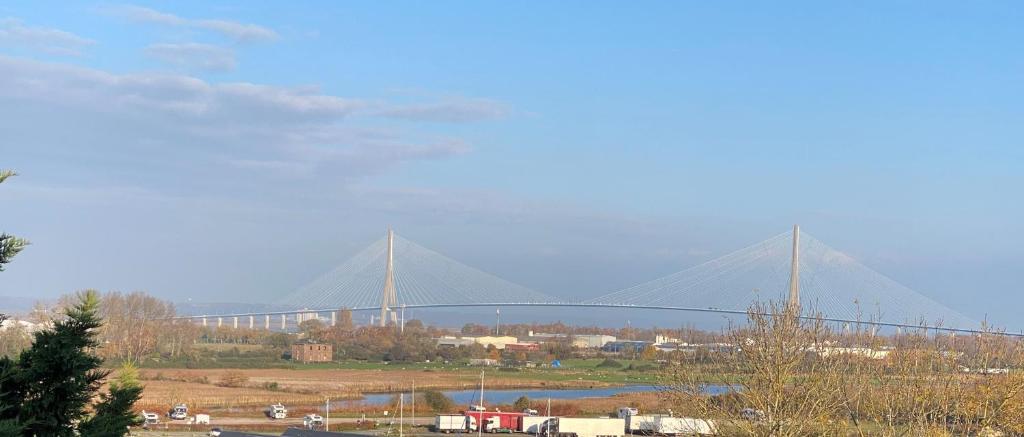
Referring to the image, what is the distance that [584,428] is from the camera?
24438 millimetres

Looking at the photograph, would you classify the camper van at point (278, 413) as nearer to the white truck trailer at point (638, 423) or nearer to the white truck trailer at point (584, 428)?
the white truck trailer at point (584, 428)

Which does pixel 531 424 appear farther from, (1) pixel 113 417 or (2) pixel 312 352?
(2) pixel 312 352

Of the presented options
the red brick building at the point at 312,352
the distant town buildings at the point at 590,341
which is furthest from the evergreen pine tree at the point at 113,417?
the distant town buildings at the point at 590,341

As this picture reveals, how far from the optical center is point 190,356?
155 feet

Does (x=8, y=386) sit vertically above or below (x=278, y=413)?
above

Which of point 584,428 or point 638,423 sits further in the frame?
point 638,423

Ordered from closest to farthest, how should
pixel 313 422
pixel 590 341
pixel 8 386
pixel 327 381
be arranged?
pixel 8 386 → pixel 313 422 → pixel 327 381 → pixel 590 341

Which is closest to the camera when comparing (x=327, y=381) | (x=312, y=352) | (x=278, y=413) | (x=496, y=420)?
(x=496, y=420)

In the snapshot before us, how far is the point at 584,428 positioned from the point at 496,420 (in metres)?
2.42

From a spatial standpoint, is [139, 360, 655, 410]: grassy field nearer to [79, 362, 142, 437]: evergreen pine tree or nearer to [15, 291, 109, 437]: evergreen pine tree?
[79, 362, 142, 437]: evergreen pine tree

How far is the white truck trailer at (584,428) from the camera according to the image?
24.3m

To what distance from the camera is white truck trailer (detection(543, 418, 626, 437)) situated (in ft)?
79.7

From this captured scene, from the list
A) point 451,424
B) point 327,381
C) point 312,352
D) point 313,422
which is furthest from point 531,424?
point 312,352

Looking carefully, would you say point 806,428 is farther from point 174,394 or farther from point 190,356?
point 190,356
